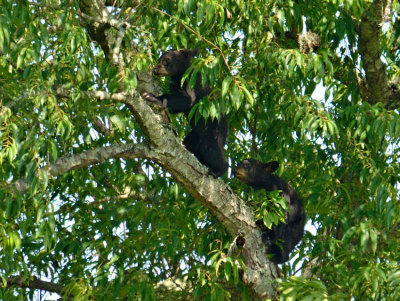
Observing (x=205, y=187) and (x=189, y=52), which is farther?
(x=189, y=52)

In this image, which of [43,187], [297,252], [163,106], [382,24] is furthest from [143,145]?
[382,24]

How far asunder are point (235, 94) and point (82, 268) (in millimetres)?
2439

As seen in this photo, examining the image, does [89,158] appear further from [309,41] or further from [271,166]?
[309,41]

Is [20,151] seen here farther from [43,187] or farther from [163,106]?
[163,106]

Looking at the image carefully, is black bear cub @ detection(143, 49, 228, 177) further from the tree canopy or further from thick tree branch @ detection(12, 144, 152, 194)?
thick tree branch @ detection(12, 144, 152, 194)

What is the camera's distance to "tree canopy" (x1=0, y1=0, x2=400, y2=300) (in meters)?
5.01

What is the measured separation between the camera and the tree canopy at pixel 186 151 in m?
5.01

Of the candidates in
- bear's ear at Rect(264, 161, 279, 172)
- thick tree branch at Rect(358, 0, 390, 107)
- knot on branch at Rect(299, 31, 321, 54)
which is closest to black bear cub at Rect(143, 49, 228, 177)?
bear's ear at Rect(264, 161, 279, 172)

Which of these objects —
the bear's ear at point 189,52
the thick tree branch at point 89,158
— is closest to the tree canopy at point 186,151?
the thick tree branch at point 89,158

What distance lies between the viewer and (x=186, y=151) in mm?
5801

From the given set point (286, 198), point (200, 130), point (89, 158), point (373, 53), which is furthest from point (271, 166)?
point (89, 158)

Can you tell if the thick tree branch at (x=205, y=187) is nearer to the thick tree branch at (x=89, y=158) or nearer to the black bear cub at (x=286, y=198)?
the thick tree branch at (x=89, y=158)

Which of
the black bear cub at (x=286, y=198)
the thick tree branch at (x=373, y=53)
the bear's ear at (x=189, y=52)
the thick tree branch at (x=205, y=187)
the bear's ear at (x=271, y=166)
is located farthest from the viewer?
the bear's ear at (x=189, y=52)

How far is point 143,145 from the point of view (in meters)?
5.59
